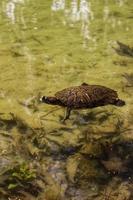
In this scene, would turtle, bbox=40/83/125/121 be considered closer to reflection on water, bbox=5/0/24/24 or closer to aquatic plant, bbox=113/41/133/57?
aquatic plant, bbox=113/41/133/57

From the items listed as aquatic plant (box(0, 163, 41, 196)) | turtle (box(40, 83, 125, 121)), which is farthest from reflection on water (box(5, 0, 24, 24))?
aquatic plant (box(0, 163, 41, 196))

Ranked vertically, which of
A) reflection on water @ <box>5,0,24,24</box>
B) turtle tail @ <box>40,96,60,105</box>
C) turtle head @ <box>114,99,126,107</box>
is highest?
reflection on water @ <box>5,0,24,24</box>

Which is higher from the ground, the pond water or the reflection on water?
the reflection on water

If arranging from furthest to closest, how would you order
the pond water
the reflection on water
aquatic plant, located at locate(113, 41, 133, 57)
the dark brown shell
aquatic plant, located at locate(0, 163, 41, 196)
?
1. the reflection on water
2. aquatic plant, located at locate(113, 41, 133, 57)
3. the dark brown shell
4. the pond water
5. aquatic plant, located at locate(0, 163, 41, 196)

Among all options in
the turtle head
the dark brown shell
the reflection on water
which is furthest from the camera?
the reflection on water

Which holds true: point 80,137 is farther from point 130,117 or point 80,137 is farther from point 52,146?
point 130,117

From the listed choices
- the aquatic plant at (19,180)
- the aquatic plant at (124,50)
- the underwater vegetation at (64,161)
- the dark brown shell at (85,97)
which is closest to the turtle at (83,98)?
the dark brown shell at (85,97)

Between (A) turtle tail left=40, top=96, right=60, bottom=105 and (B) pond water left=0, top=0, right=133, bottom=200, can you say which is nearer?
(B) pond water left=0, top=0, right=133, bottom=200

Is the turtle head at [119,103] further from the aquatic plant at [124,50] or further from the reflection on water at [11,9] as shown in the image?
the reflection on water at [11,9]
